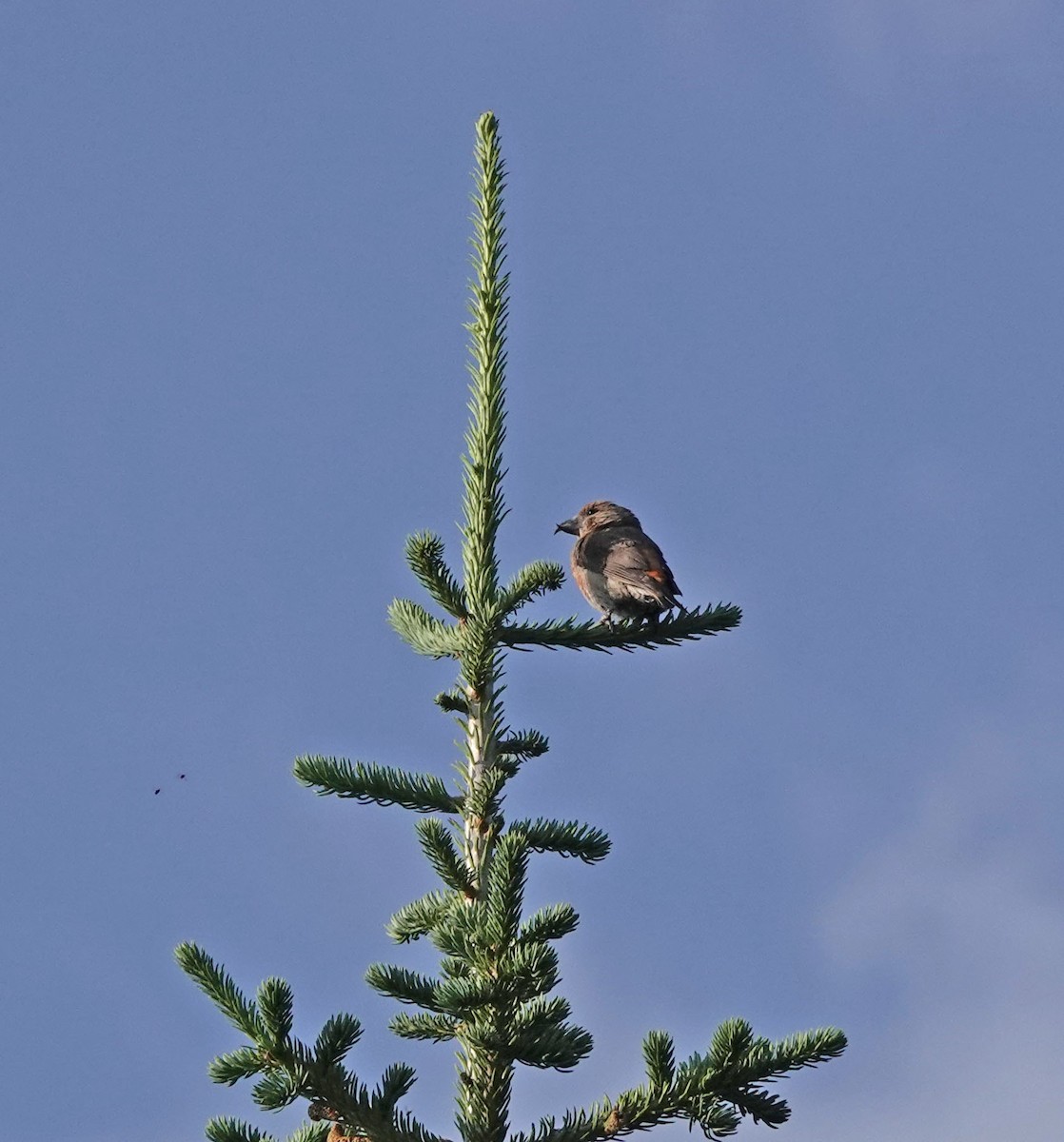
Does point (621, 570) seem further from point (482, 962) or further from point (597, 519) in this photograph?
point (482, 962)

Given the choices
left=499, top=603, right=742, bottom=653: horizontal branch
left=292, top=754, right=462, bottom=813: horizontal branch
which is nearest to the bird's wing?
left=499, top=603, right=742, bottom=653: horizontal branch

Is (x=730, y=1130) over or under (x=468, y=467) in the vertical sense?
under

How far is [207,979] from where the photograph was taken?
4.85 metres

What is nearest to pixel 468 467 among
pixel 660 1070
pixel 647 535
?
pixel 660 1070

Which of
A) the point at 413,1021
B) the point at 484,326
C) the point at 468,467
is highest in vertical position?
the point at 484,326

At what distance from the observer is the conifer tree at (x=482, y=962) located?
4.66 metres

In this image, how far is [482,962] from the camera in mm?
4805

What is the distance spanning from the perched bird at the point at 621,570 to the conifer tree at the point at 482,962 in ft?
8.51

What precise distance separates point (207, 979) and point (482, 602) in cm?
170

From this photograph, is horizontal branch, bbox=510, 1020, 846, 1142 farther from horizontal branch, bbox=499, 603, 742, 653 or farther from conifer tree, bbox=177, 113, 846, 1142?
horizontal branch, bbox=499, 603, 742, 653

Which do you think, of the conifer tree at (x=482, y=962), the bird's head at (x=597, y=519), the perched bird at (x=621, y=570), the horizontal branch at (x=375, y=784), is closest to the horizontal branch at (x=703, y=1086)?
the conifer tree at (x=482, y=962)

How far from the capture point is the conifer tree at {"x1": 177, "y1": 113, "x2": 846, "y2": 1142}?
4664 mm

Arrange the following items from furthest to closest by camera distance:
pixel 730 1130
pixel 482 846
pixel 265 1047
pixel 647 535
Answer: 1. pixel 647 535
2. pixel 482 846
3. pixel 730 1130
4. pixel 265 1047

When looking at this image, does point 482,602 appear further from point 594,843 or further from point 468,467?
point 594,843
